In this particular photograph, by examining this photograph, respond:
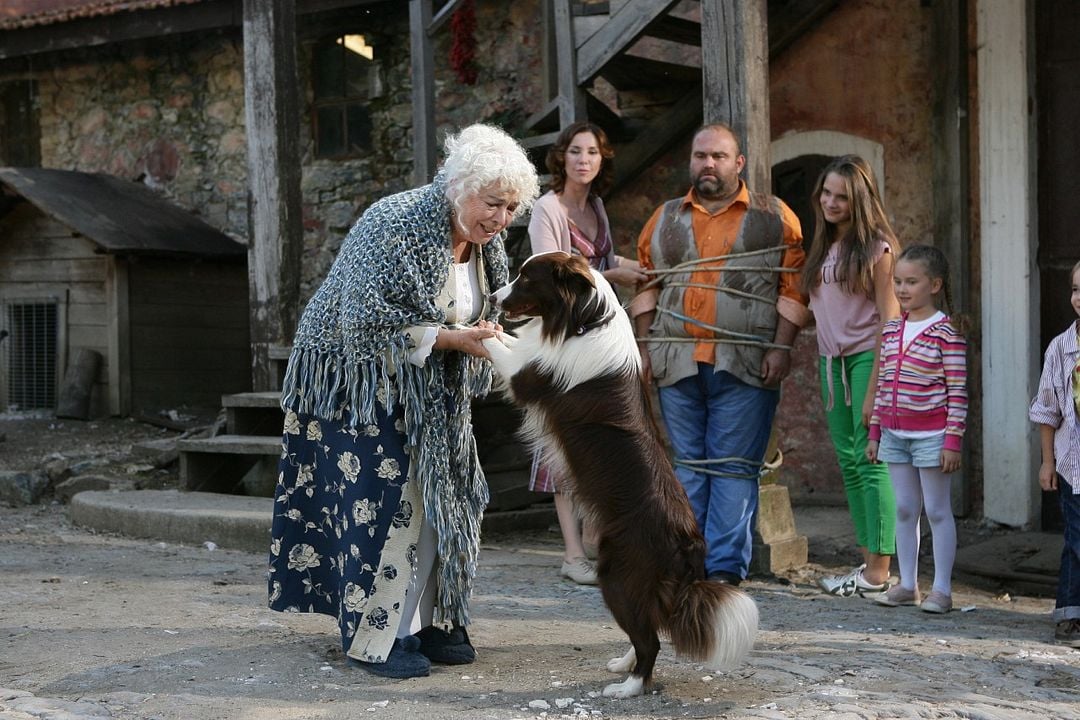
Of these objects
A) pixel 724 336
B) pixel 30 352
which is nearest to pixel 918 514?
pixel 724 336

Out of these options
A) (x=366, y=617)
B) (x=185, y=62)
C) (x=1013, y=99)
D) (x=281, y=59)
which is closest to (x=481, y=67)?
(x=281, y=59)

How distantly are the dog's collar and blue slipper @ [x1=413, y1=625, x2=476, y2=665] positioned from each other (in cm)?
120

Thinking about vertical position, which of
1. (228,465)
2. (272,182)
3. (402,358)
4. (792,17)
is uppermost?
(792,17)

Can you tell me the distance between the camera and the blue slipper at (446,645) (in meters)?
4.66

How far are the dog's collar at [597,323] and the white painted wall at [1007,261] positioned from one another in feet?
13.6

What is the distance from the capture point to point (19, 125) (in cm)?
1380

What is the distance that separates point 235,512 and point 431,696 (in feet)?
11.1

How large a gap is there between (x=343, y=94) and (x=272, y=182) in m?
3.27

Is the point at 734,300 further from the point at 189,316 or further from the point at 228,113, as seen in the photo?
the point at 228,113

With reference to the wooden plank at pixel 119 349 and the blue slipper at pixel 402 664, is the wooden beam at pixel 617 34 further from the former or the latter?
the wooden plank at pixel 119 349

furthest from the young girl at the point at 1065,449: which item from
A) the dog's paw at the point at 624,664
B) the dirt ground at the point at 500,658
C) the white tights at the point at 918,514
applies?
the dog's paw at the point at 624,664

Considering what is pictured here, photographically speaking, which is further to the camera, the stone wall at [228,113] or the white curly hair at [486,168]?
the stone wall at [228,113]

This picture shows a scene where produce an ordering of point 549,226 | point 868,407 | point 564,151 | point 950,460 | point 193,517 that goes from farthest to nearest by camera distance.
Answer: point 193,517 → point 564,151 → point 549,226 → point 868,407 → point 950,460

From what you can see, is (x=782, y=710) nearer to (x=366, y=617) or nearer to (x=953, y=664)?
(x=953, y=664)
